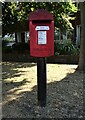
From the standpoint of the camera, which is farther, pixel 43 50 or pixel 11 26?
pixel 11 26

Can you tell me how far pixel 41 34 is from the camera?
5.62 meters

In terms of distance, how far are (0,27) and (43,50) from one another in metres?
14.2

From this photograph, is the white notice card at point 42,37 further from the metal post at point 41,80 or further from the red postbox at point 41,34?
the metal post at point 41,80

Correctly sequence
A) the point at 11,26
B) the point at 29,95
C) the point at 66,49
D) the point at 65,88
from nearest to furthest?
1. the point at 29,95
2. the point at 65,88
3. the point at 66,49
4. the point at 11,26

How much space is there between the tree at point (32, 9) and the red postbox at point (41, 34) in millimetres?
9921

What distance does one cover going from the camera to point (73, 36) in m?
26.6

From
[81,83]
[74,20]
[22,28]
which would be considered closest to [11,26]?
[22,28]

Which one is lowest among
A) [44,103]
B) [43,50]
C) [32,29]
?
[44,103]

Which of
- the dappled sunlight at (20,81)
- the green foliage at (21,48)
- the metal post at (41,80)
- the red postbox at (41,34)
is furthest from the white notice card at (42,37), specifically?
the green foliage at (21,48)

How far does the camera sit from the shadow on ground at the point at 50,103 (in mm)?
5328

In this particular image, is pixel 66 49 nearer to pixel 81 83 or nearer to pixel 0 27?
pixel 0 27

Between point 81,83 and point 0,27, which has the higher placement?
point 0,27

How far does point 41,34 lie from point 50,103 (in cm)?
135

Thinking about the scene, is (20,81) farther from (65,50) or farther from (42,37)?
(65,50)
